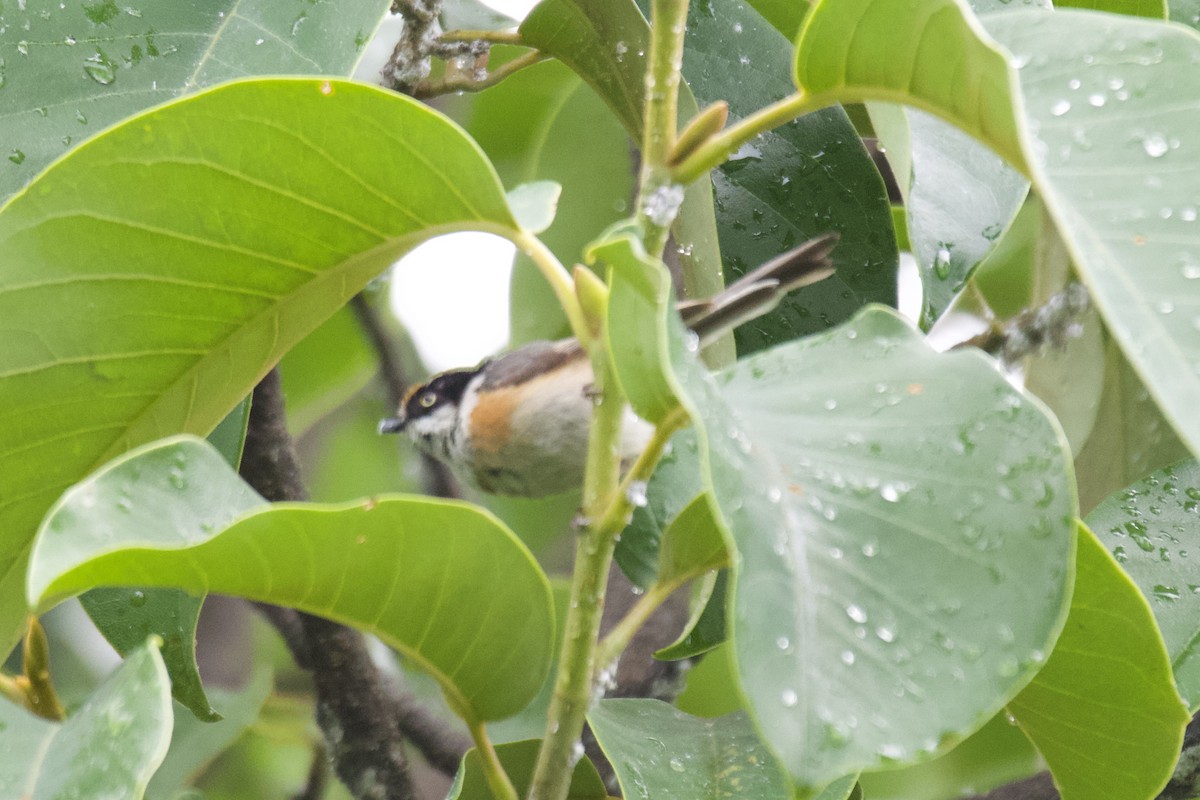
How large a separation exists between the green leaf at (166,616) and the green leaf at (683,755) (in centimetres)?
51

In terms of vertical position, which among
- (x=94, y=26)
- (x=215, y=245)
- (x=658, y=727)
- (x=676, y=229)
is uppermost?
(x=94, y=26)

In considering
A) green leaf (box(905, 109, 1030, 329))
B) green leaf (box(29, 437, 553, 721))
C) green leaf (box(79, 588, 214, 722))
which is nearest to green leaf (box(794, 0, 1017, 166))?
green leaf (box(905, 109, 1030, 329))

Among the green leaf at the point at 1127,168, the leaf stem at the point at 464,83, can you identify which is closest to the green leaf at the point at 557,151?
the leaf stem at the point at 464,83

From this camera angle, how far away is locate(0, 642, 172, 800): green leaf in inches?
35.7

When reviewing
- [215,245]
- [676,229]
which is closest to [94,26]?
[215,245]

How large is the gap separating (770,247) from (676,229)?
0.26 m

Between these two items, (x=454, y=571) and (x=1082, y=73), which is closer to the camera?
(x=1082, y=73)

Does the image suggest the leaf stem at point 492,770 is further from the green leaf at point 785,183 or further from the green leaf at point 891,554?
the green leaf at point 785,183

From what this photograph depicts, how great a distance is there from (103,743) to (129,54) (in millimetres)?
767

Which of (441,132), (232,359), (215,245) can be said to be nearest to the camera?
(441,132)

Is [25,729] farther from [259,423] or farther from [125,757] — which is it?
[259,423]

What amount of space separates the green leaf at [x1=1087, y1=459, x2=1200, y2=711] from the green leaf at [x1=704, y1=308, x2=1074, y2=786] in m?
0.58

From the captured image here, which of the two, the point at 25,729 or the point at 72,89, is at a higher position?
the point at 72,89

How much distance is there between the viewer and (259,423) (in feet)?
6.26
